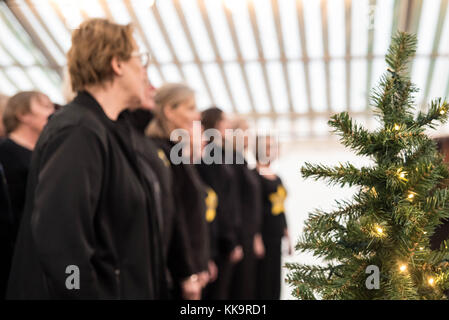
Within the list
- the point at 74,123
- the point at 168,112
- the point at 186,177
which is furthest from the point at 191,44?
the point at 74,123

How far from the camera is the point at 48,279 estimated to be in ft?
5.78

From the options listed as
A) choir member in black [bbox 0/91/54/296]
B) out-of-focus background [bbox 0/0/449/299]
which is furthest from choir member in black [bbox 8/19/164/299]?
out-of-focus background [bbox 0/0/449/299]

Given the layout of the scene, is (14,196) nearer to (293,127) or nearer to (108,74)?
(108,74)

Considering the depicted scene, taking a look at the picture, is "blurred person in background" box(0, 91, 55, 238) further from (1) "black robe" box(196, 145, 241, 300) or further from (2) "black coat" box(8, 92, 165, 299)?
(1) "black robe" box(196, 145, 241, 300)

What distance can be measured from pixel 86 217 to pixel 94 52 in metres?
0.62

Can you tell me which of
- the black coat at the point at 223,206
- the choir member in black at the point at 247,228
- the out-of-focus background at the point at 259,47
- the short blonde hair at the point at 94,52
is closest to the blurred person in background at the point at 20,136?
the short blonde hair at the point at 94,52

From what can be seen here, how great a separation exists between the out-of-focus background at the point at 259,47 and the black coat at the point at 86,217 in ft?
22.4

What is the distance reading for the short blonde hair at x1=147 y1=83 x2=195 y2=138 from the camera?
3.45m

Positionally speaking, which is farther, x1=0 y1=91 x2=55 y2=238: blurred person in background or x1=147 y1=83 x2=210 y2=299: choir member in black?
x1=147 y1=83 x2=210 y2=299: choir member in black

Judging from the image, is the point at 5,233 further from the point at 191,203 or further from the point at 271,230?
the point at 271,230

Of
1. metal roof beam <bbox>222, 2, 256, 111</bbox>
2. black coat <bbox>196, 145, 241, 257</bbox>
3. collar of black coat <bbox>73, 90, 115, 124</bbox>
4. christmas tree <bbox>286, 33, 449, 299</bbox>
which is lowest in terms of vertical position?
christmas tree <bbox>286, 33, 449, 299</bbox>

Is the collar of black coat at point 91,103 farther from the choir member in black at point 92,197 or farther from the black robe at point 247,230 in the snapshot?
the black robe at point 247,230

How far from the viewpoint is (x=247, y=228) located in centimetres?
502

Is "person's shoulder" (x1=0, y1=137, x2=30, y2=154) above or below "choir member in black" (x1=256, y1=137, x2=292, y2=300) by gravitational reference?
below
